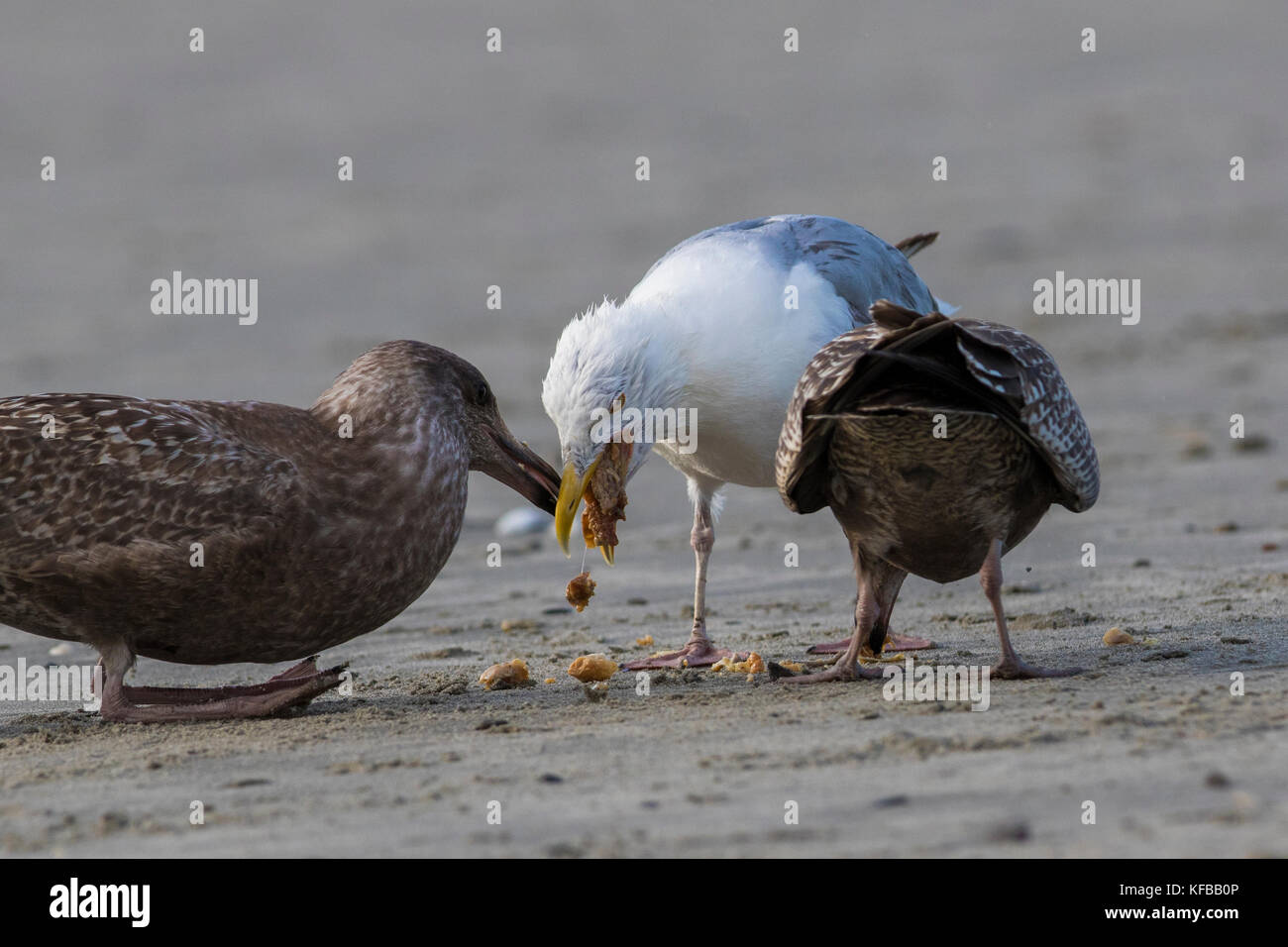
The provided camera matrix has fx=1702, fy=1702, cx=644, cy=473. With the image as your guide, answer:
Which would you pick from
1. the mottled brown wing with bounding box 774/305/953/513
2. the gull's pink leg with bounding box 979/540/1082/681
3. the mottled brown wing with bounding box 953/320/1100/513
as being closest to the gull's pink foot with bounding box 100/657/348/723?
the mottled brown wing with bounding box 774/305/953/513

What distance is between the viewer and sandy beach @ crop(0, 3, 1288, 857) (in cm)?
393

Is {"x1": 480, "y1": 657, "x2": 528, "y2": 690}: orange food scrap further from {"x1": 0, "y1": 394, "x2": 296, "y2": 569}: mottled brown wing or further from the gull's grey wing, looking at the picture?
the gull's grey wing

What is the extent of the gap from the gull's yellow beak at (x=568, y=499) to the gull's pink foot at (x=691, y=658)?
2.05 feet

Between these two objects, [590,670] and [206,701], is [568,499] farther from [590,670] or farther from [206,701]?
[206,701]

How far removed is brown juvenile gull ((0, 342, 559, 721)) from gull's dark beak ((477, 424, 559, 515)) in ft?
1.08

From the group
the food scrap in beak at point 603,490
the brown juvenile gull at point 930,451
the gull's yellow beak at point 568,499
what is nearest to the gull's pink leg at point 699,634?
the food scrap in beak at point 603,490

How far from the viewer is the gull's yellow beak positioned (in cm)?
598

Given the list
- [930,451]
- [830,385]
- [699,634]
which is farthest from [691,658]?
[830,385]

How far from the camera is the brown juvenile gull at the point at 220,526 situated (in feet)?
16.9

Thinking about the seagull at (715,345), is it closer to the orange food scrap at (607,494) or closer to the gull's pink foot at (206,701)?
the orange food scrap at (607,494)

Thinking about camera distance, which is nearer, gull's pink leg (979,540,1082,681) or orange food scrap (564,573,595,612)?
gull's pink leg (979,540,1082,681)

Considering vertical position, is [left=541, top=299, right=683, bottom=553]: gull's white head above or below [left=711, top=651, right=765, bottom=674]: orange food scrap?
above

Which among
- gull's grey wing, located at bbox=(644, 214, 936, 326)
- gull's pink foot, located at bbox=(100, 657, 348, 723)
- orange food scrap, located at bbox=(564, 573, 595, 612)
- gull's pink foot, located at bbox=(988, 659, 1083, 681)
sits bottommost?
gull's pink foot, located at bbox=(100, 657, 348, 723)
